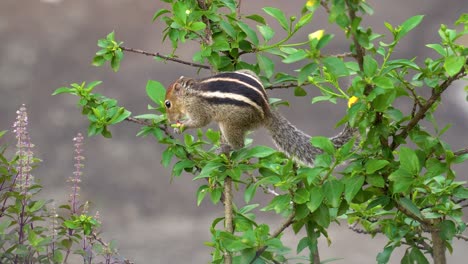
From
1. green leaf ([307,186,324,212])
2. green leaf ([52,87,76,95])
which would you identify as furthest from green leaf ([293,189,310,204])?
green leaf ([52,87,76,95])

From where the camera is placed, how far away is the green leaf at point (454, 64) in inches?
116

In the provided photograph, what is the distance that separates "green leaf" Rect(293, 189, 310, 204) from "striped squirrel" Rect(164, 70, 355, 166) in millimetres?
401

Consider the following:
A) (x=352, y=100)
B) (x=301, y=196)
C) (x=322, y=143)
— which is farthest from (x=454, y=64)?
(x=301, y=196)

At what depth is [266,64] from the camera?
12.1 ft

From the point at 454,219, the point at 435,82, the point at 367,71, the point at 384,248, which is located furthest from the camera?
the point at 384,248

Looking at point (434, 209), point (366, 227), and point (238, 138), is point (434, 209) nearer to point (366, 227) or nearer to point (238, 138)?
point (366, 227)

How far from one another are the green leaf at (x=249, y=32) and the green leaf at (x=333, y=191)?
812 mm

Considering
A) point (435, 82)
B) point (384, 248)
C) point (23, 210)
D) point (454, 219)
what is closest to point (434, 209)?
point (454, 219)

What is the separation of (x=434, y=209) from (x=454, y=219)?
4.0 inches

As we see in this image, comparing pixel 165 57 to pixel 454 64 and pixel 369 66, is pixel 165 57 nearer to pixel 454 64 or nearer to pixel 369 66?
pixel 369 66

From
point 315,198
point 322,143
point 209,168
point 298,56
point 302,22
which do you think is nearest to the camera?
point 298,56

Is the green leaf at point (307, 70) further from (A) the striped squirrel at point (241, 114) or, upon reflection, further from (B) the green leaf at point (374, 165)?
A: (A) the striped squirrel at point (241, 114)

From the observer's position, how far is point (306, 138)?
3.80 meters

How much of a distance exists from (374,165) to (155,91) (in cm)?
123
